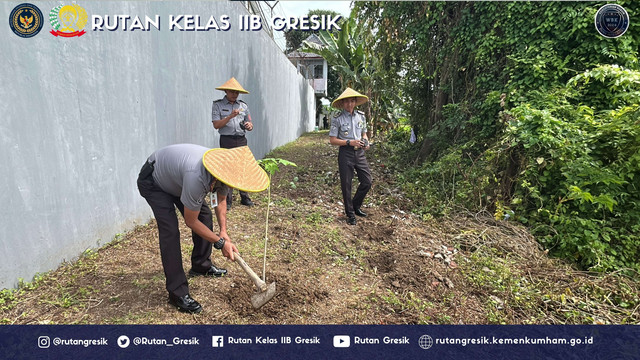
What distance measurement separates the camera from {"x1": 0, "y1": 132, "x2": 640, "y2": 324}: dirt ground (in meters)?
2.35

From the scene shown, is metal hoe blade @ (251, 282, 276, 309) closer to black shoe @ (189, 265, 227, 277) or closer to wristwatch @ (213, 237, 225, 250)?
wristwatch @ (213, 237, 225, 250)

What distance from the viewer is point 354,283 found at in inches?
112

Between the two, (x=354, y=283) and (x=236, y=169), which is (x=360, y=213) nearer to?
(x=354, y=283)

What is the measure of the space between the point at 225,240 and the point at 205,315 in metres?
0.59

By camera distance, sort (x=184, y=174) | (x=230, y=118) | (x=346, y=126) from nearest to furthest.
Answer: (x=184, y=174) < (x=346, y=126) < (x=230, y=118)

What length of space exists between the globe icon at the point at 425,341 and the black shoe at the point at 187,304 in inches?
61.3

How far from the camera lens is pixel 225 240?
225 cm

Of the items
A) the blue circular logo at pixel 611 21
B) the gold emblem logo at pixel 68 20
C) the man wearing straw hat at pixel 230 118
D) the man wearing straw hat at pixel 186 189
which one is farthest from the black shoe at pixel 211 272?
the blue circular logo at pixel 611 21

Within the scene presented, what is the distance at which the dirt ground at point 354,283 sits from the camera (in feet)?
7.71

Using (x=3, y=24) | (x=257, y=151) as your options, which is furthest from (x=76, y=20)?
(x=257, y=151)

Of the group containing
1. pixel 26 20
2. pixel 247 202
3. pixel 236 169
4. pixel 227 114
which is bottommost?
pixel 247 202

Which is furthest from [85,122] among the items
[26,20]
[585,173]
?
[585,173]

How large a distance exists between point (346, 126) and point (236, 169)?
2.43 m

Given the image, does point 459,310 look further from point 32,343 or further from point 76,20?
point 76,20
